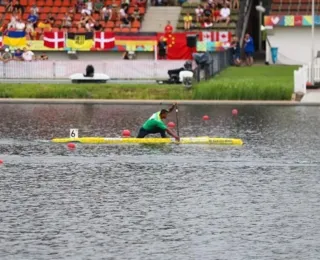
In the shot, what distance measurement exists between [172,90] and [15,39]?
13.6m

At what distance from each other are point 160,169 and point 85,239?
10022mm

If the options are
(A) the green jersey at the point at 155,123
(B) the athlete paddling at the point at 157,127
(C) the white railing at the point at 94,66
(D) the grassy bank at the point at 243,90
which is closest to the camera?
A: (B) the athlete paddling at the point at 157,127

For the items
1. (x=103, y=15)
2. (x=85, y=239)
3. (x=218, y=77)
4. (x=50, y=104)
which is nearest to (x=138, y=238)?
(x=85, y=239)

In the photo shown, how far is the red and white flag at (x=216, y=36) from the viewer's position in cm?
6788

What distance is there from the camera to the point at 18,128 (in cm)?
4769

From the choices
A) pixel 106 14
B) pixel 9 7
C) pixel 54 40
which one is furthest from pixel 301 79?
pixel 9 7

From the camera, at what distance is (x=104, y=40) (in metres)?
68.0

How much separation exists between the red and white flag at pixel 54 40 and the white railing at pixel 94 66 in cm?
639

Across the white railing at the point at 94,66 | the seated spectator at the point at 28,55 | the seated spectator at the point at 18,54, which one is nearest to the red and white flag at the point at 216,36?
the white railing at the point at 94,66

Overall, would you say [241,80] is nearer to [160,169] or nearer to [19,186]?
[160,169]

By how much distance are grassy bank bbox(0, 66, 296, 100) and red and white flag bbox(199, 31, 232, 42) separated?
7.74m

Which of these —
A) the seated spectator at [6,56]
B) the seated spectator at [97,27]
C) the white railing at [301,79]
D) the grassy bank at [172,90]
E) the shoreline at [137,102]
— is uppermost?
the seated spectator at [97,27]

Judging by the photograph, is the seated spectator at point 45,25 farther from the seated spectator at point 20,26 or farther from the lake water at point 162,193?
the lake water at point 162,193

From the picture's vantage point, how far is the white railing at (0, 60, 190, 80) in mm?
60469
